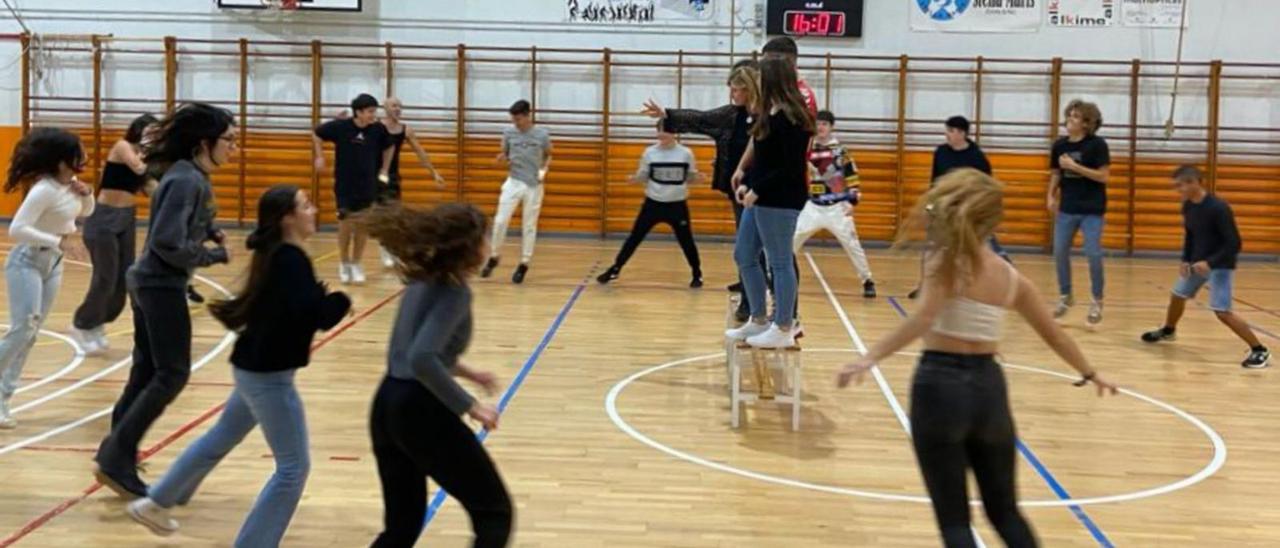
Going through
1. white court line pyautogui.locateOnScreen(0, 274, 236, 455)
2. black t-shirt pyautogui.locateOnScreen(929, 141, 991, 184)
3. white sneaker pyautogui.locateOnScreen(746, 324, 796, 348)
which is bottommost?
white court line pyautogui.locateOnScreen(0, 274, 236, 455)

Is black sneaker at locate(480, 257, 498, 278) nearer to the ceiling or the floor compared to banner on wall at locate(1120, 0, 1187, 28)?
nearer to the floor

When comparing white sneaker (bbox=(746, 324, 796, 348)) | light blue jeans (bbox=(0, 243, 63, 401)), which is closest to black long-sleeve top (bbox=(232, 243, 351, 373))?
light blue jeans (bbox=(0, 243, 63, 401))

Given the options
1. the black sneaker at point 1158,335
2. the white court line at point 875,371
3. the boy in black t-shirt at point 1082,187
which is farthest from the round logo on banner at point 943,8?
the black sneaker at point 1158,335

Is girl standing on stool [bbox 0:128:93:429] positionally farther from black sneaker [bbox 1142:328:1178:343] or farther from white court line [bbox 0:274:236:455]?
black sneaker [bbox 1142:328:1178:343]

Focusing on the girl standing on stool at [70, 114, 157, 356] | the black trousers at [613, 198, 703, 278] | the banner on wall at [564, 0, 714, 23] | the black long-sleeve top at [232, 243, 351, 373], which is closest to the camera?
the black long-sleeve top at [232, 243, 351, 373]

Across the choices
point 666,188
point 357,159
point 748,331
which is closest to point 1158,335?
point 748,331

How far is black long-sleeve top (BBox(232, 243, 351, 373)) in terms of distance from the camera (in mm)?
3707

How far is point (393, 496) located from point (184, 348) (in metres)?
1.76

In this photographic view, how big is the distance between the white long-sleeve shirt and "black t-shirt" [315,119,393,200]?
6.32 metres

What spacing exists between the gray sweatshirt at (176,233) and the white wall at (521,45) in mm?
12919

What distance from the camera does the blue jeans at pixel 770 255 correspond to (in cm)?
614

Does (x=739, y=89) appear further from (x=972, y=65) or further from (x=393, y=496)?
(x=972, y=65)

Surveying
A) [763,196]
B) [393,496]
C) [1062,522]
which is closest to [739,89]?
[763,196]

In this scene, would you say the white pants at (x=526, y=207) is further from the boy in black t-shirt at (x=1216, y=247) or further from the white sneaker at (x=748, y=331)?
the boy in black t-shirt at (x=1216, y=247)
